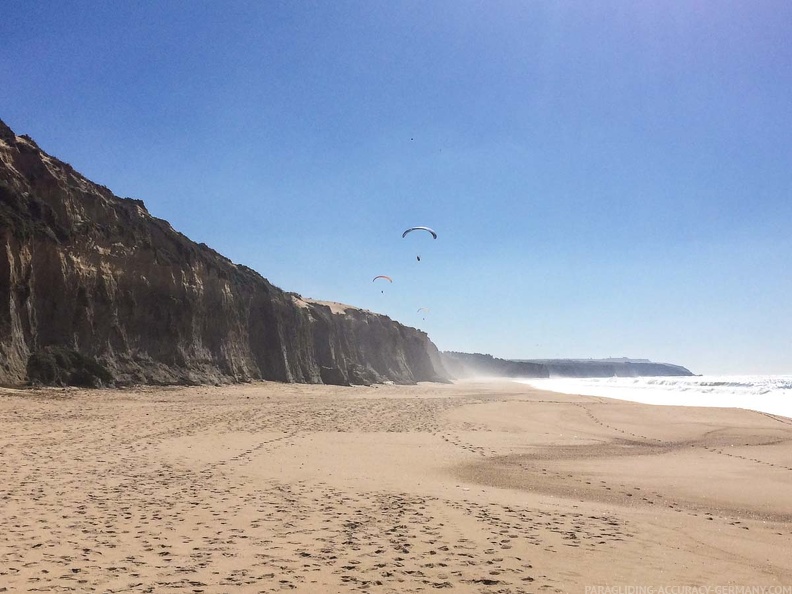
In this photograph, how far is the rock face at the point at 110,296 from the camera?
2248cm

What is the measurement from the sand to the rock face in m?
8.01

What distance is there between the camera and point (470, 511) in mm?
7613

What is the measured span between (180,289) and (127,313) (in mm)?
4418

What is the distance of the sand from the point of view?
17.0 ft

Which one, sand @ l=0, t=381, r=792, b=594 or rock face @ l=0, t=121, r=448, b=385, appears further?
rock face @ l=0, t=121, r=448, b=385

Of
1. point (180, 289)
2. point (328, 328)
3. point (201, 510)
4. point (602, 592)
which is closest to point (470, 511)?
point (602, 592)

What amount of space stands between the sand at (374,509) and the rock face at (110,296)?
26.3 ft

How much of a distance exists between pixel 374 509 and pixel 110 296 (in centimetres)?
2418

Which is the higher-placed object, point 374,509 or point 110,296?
point 110,296

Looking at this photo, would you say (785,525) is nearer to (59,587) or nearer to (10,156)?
(59,587)

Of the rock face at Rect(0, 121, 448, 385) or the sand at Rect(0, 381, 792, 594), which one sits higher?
the rock face at Rect(0, 121, 448, 385)

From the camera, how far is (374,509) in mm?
7578

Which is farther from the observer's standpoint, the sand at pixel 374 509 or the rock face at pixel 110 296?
the rock face at pixel 110 296

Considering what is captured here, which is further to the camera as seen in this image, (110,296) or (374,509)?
(110,296)
